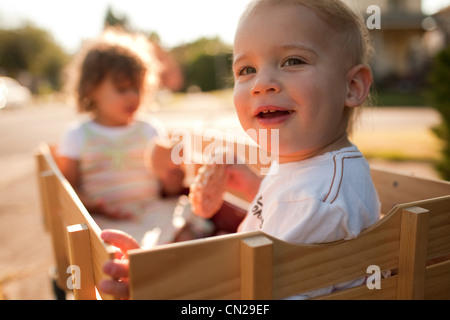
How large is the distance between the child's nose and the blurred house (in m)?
19.1

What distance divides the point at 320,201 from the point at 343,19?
56cm

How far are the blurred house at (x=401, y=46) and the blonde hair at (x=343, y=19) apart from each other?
61.7 feet

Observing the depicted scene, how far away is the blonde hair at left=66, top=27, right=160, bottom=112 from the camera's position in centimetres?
261

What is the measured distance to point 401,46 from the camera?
19938mm

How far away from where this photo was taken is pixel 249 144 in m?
2.10

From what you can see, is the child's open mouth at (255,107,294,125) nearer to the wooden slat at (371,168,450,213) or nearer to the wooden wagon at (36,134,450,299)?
the wooden wagon at (36,134,450,299)

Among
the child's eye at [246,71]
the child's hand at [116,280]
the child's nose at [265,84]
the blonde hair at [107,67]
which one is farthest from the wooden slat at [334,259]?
the blonde hair at [107,67]

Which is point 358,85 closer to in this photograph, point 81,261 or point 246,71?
point 246,71

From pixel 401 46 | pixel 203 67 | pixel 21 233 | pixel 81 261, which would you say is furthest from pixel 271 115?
pixel 203 67

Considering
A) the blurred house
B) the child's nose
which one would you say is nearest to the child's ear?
the child's nose

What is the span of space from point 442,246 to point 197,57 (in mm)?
31655

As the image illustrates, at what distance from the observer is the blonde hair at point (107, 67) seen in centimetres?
261
